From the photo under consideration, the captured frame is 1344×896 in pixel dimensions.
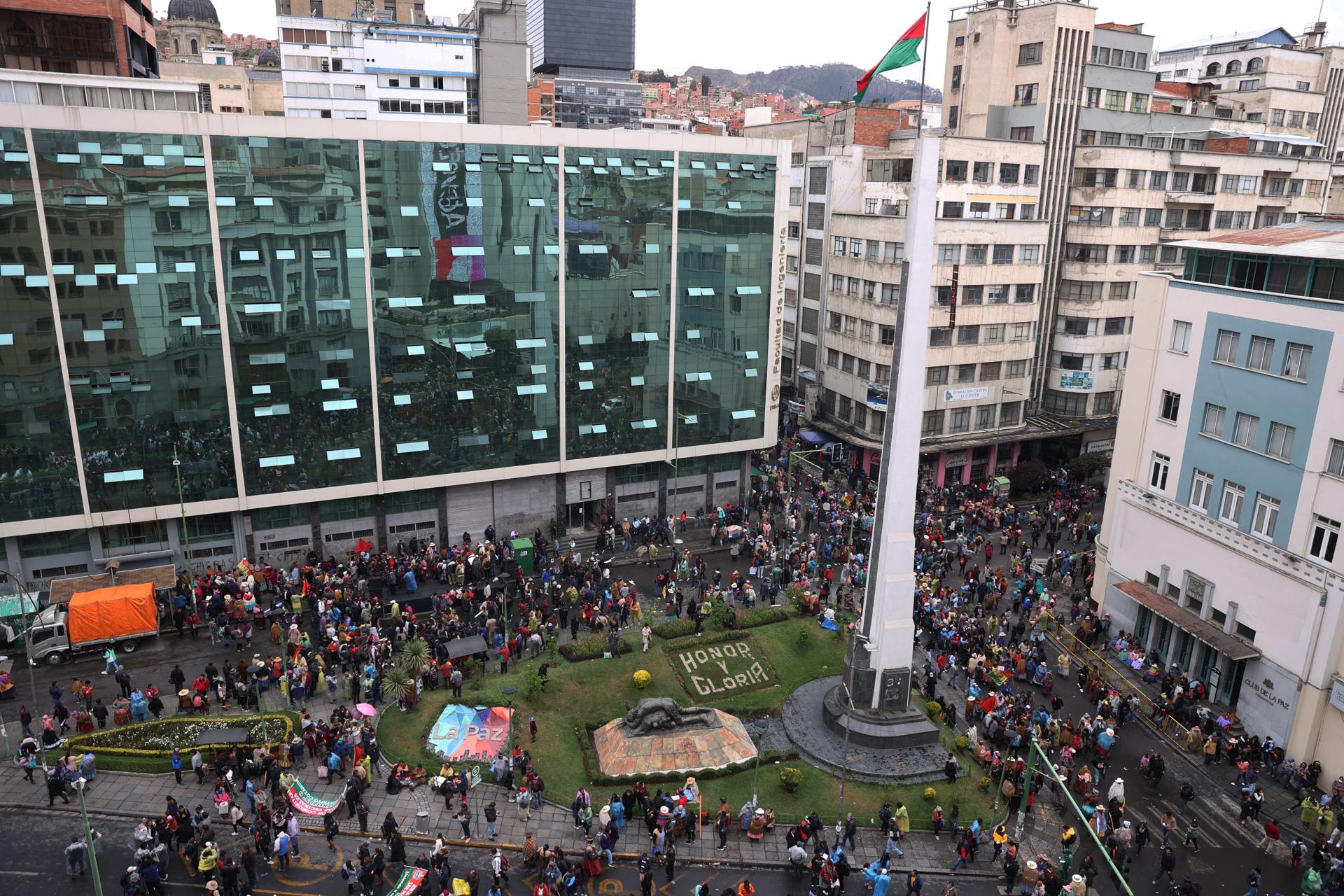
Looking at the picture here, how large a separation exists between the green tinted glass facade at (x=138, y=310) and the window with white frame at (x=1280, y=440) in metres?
46.2

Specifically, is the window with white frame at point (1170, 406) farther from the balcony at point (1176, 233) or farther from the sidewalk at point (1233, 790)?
the balcony at point (1176, 233)

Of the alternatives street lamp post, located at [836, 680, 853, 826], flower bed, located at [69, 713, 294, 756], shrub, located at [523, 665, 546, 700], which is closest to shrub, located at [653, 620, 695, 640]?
shrub, located at [523, 665, 546, 700]

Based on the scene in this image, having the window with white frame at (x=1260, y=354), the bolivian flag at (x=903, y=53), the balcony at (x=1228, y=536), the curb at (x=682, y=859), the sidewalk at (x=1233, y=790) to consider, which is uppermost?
the bolivian flag at (x=903, y=53)

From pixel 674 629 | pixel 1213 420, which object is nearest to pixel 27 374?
pixel 674 629

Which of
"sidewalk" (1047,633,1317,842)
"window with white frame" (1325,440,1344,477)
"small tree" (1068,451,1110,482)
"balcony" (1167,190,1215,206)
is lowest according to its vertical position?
"sidewalk" (1047,633,1317,842)

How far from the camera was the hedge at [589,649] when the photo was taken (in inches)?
1596

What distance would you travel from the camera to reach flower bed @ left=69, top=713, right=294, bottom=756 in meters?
32.5

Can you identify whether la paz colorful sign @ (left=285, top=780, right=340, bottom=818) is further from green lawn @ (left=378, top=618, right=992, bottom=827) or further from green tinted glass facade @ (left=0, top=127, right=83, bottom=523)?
green tinted glass facade @ (left=0, top=127, right=83, bottom=523)

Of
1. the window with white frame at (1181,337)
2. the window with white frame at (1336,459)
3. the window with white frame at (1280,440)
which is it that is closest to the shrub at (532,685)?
the window with white frame at (1280,440)

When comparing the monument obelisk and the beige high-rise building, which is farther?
the beige high-rise building

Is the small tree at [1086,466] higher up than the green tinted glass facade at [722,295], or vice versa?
the green tinted glass facade at [722,295]

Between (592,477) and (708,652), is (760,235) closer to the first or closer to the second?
(592,477)

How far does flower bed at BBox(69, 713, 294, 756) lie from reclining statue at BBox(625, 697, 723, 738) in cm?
1252

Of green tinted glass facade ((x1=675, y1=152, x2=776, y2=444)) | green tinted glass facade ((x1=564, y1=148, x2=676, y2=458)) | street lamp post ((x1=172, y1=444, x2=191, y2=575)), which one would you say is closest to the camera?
street lamp post ((x1=172, y1=444, x2=191, y2=575))
